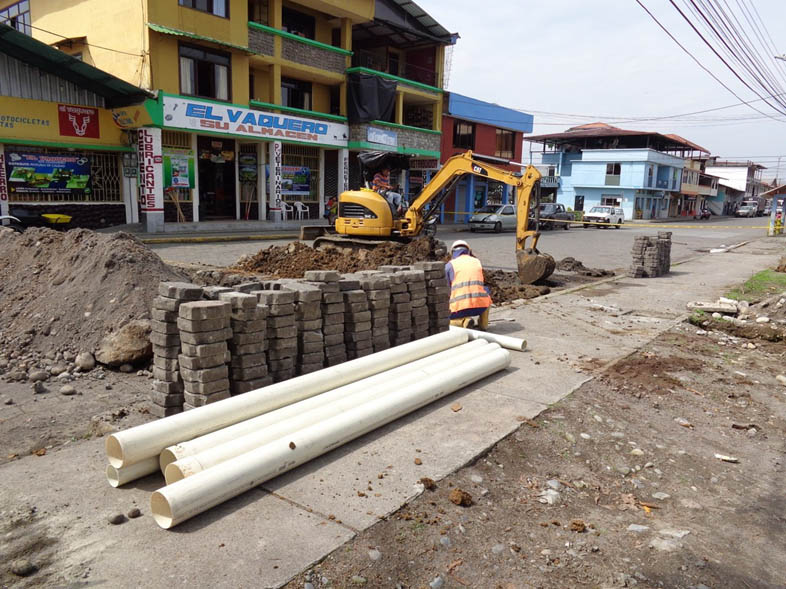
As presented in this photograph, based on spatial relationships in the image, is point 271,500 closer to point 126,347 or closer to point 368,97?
point 126,347

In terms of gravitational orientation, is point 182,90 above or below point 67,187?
above

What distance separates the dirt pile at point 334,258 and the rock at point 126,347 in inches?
243

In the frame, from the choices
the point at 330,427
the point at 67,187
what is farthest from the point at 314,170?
the point at 330,427

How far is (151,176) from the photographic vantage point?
837 inches

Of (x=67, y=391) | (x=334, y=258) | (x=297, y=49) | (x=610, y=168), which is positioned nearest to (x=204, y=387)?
(x=67, y=391)

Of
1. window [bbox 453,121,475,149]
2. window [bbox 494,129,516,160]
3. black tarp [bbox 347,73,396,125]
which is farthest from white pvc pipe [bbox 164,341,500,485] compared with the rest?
window [bbox 494,129,516,160]

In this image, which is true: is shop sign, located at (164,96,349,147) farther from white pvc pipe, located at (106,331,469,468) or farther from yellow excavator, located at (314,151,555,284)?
white pvc pipe, located at (106,331,469,468)

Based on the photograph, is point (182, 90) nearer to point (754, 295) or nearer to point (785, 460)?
point (754, 295)

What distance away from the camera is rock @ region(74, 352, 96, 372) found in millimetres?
6656

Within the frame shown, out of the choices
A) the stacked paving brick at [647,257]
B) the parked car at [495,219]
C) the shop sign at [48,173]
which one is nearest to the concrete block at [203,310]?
the stacked paving brick at [647,257]

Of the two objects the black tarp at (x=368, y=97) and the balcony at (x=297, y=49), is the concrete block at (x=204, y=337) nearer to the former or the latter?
the balcony at (x=297, y=49)

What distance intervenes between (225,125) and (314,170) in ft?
22.8

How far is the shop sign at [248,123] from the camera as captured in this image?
2186 centimetres

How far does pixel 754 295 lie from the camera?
510 inches
